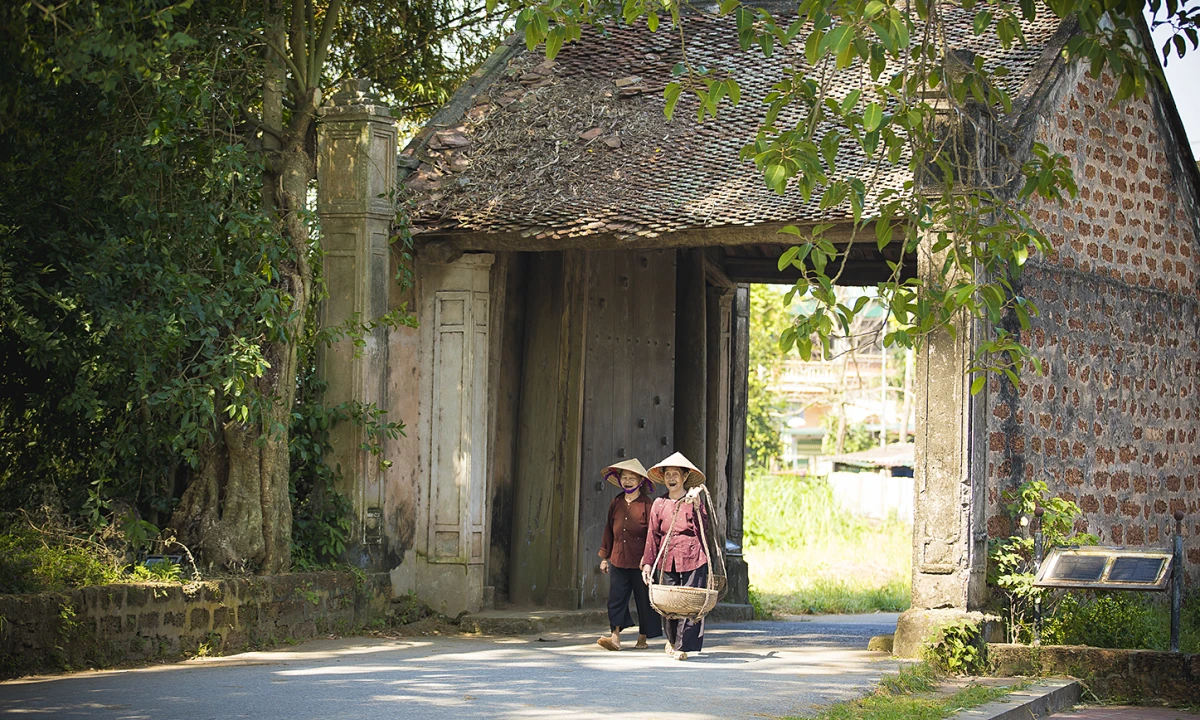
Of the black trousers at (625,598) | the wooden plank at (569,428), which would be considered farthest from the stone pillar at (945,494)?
the wooden plank at (569,428)

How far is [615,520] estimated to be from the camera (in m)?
10.6

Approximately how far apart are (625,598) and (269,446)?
2.90m

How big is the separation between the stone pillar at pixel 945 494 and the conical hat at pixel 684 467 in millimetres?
1582

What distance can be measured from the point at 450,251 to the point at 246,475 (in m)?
2.79

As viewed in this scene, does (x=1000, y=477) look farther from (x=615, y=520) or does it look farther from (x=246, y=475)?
(x=246, y=475)

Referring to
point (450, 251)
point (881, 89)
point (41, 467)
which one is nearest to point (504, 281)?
point (450, 251)

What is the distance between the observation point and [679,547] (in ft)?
32.5

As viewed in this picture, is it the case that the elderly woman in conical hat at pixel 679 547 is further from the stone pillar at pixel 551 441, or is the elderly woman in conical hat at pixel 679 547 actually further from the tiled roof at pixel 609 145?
the stone pillar at pixel 551 441

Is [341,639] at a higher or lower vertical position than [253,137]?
lower

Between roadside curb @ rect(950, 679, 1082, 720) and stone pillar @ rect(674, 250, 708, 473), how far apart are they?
5.55m

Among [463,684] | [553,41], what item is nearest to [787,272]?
[463,684]

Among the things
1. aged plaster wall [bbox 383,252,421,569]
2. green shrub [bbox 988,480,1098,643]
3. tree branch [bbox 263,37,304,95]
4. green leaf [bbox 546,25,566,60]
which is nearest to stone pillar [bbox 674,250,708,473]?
aged plaster wall [bbox 383,252,421,569]

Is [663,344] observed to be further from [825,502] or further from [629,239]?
[825,502]

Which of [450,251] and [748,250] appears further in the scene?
[748,250]
